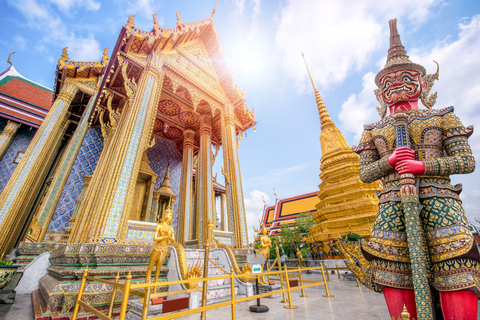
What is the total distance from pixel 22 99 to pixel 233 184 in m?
11.8

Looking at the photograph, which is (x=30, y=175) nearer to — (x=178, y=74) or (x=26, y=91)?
(x=178, y=74)

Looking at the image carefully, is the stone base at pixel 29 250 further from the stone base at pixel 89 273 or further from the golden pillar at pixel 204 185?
the golden pillar at pixel 204 185

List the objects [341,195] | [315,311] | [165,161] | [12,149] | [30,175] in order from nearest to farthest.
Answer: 1. [315,311]
2. [30,175]
3. [341,195]
4. [12,149]
5. [165,161]

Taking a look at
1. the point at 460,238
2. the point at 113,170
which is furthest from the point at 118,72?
the point at 460,238

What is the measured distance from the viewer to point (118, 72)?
636 cm

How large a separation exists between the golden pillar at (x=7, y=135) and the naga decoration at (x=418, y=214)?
12.7m

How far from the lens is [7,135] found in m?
8.80

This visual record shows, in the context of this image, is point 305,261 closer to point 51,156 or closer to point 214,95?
point 214,95

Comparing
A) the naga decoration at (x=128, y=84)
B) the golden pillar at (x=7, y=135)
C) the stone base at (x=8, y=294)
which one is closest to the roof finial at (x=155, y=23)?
the naga decoration at (x=128, y=84)

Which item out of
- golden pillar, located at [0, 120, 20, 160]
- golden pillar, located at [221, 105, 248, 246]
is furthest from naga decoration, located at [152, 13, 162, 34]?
golden pillar, located at [0, 120, 20, 160]

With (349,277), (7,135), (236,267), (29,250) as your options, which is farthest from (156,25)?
(349,277)

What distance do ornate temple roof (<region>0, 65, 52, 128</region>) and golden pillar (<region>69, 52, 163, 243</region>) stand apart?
25.7ft

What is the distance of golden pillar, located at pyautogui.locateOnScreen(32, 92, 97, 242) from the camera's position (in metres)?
6.33

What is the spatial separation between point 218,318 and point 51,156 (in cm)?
890
